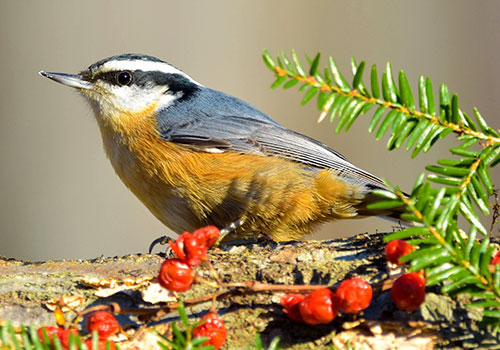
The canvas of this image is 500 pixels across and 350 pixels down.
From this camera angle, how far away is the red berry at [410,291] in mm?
1429

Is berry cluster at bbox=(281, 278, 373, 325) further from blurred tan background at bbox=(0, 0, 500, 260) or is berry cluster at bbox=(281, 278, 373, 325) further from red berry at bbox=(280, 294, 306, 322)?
blurred tan background at bbox=(0, 0, 500, 260)

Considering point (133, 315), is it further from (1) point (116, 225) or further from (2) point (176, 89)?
(1) point (116, 225)

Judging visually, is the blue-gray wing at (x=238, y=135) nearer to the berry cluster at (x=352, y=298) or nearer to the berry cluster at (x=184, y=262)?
the berry cluster at (x=184, y=262)

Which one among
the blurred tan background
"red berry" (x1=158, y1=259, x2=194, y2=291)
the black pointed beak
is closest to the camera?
"red berry" (x1=158, y1=259, x2=194, y2=291)

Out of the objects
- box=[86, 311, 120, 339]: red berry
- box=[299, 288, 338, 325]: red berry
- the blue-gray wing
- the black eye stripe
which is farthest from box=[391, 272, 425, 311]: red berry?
the black eye stripe

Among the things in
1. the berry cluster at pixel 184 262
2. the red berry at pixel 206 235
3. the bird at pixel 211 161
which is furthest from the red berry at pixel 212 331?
the bird at pixel 211 161

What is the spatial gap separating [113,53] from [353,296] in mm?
3634

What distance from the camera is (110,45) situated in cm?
464

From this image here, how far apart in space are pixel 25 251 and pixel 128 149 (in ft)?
7.24

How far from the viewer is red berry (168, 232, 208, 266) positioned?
1.52 metres

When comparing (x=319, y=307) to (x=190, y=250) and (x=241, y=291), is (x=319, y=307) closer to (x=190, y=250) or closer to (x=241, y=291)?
(x=241, y=291)

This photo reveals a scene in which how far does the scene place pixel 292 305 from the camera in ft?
5.07

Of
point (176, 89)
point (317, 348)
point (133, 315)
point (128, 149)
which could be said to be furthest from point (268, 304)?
point (176, 89)

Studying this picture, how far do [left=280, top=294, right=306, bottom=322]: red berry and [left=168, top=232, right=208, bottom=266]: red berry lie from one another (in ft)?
0.77
